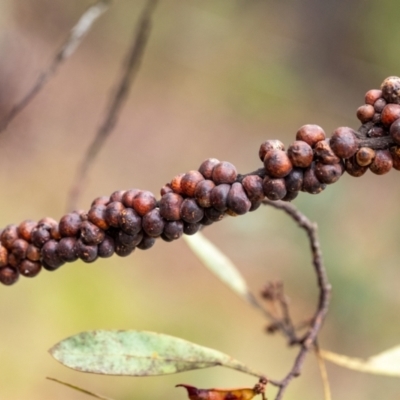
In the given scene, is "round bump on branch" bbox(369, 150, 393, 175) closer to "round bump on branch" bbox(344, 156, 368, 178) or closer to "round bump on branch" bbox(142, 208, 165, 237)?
"round bump on branch" bbox(344, 156, 368, 178)

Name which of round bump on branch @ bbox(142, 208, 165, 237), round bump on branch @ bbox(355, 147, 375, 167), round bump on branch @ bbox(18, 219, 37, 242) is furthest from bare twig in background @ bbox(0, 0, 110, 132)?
round bump on branch @ bbox(355, 147, 375, 167)

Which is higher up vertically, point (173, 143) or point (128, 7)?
point (128, 7)

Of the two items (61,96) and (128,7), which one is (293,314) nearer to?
(61,96)

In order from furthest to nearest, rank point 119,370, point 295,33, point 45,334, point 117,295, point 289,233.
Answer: point 295,33, point 289,233, point 117,295, point 45,334, point 119,370

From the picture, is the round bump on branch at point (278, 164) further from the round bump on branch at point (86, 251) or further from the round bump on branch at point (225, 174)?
the round bump on branch at point (86, 251)

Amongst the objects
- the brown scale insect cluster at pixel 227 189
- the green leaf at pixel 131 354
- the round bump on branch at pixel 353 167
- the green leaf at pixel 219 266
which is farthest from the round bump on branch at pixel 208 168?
the green leaf at pixel 219 266

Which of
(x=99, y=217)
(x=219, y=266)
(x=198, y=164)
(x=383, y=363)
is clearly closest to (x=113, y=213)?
(x=99, y=217)

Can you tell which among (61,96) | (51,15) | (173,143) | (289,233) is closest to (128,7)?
(51,15)
